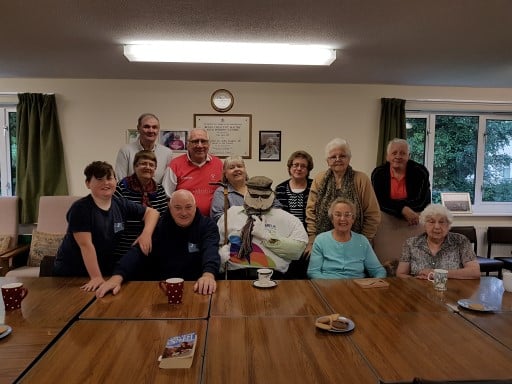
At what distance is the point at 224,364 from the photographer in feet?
4.12

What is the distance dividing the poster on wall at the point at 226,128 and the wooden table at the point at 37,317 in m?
2.72

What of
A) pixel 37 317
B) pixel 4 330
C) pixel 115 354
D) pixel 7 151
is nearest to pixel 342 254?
pixel 115 354

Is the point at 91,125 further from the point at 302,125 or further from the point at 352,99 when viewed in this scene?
the point at 352,99

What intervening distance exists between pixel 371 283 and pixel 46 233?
129 inches

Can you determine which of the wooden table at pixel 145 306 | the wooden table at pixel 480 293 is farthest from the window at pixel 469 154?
the wooden table at pixel 145 306

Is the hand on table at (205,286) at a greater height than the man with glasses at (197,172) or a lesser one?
lesser

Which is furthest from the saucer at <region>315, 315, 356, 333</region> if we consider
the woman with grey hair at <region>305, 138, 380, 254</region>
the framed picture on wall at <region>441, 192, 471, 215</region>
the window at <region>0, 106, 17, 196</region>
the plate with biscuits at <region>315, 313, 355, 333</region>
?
the window at <region>0, 106, 17, 196</region>

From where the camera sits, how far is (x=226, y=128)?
4.56 metres

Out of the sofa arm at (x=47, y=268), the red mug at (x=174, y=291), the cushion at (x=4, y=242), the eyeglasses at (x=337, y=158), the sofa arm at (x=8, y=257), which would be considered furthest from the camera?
the cushion at (x=4, y=242)

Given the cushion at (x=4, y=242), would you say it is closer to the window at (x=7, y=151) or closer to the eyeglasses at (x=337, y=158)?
the window at (x=7, y=151)

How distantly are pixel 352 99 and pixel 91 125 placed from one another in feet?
10.3

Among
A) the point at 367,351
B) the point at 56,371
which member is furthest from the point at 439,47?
the point at 56,371

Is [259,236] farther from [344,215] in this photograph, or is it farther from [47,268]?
[47,268]

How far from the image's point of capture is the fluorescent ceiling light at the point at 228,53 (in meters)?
3.07
